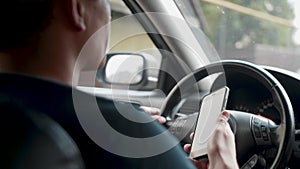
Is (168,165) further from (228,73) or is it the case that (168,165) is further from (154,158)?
(228,73)

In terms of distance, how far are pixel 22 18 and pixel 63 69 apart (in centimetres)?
11

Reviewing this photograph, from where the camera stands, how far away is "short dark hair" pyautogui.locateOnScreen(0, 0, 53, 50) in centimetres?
84

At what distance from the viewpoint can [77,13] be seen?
885 mm

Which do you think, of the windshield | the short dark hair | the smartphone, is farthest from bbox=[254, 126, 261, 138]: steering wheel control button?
the short dark hair

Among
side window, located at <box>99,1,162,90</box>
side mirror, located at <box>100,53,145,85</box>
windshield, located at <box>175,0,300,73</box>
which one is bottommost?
side mirror, located at <box>100,53,145,85</box>

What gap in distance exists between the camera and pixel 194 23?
6.66 feet

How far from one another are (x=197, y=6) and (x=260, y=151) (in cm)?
89

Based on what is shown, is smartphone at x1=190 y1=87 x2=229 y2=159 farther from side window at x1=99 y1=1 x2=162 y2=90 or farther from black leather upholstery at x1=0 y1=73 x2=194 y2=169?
side window at x1=99 y1=1 x2=162 y2=90

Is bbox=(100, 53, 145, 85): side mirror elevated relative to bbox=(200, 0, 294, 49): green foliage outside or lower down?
lower down

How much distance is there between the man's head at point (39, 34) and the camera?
84 centimetres

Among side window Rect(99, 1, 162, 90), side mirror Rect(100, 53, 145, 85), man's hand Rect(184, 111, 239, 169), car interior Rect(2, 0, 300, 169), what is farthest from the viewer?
side mirror Rect(100, 53, 145, 85)

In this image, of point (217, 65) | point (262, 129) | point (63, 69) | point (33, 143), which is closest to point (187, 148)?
point (262, 129)

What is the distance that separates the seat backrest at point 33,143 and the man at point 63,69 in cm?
2

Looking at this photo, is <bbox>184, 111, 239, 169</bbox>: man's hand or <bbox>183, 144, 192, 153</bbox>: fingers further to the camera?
<bbox>183, 144, 192, 153</bbox>: fingers
